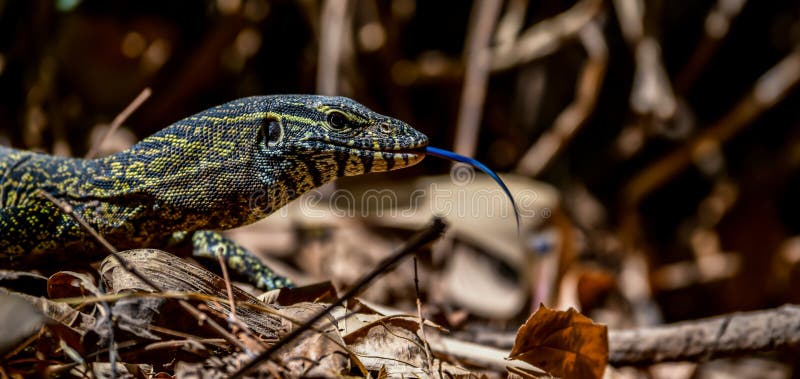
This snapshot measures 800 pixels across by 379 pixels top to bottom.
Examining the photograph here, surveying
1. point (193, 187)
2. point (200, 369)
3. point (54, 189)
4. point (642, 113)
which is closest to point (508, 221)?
point (642, 113)

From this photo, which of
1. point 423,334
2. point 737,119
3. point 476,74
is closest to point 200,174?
point 423,334

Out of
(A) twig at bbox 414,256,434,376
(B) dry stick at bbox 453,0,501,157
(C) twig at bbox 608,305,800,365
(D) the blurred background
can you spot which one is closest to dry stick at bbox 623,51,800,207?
(D) the blurred background

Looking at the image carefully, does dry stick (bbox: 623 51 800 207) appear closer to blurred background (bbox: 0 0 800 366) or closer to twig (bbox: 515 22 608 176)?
blurred background (bbox: 0 0 800 366)

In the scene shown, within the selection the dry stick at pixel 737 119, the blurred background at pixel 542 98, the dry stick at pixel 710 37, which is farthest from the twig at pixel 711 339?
the dry stick at pixel 710 37

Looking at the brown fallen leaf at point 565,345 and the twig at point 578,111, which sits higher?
the twig at point 578,111

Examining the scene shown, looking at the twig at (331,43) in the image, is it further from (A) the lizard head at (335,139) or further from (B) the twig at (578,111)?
(A) the lizard head at (335,139)

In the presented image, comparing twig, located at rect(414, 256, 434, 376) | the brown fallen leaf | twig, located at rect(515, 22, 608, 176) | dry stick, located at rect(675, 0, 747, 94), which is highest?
dry stick, located at rect(675, 0, 747, 94)

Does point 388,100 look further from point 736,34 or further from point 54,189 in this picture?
point 54,189
